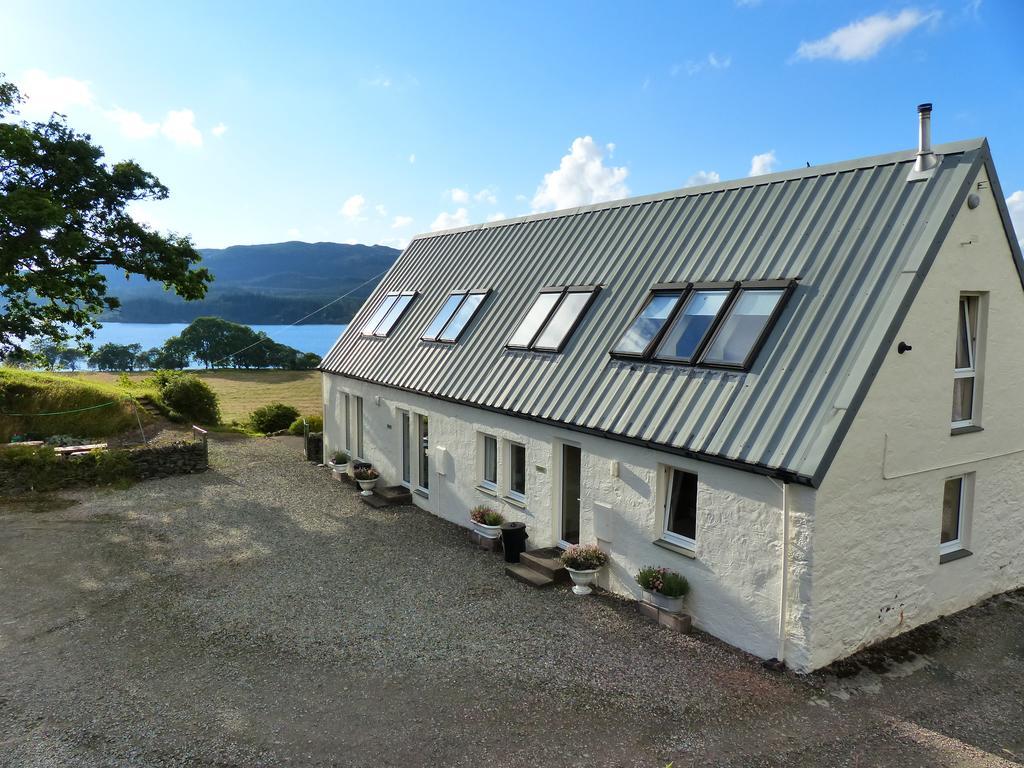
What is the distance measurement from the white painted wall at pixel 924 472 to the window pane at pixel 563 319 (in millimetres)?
5960

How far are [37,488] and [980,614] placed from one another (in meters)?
22.5

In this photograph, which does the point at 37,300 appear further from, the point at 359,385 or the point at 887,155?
the point at 887,155

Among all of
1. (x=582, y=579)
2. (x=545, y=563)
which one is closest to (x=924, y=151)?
(x=582, y=579)

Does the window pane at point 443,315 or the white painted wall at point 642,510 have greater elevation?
the window pane at point 443,315

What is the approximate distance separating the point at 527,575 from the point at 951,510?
710 cm

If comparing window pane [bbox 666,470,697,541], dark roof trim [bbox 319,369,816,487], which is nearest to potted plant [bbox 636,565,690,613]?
window pane [bbox 666,470,697,541]

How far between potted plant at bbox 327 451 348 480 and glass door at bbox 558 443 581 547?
30.9 ft

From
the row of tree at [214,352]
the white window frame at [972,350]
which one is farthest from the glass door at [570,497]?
the row of tree at [214,352]

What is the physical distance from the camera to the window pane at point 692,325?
10.3 m

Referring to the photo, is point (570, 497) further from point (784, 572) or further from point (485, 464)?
point (784, 572)

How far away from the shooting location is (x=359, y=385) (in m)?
19.4

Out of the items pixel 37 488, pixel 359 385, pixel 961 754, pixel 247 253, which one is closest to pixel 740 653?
pixel 961 754

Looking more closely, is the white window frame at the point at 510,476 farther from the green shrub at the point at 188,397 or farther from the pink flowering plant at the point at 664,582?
the green shrub at the point at 188,397

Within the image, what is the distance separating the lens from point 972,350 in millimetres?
9969
